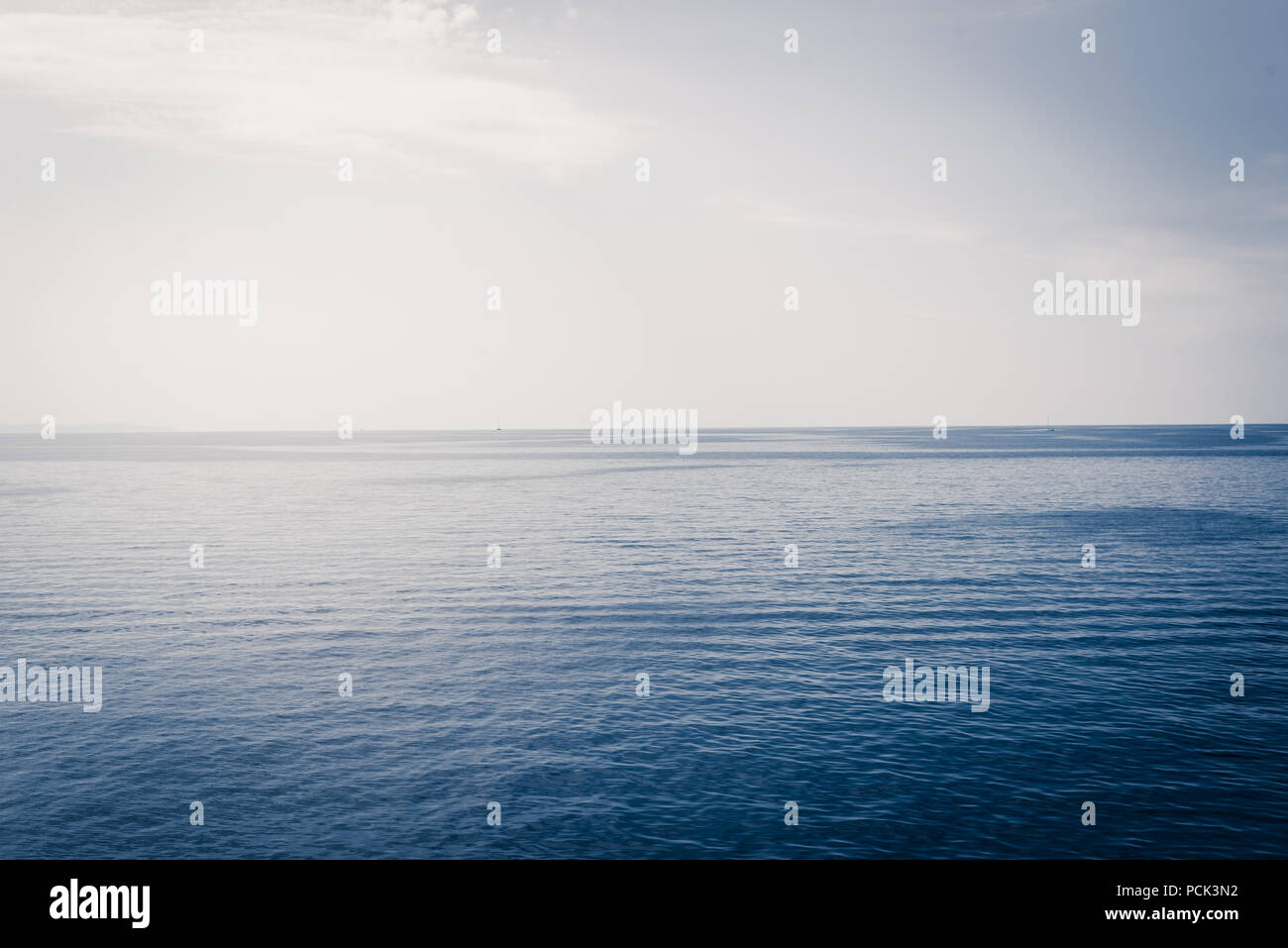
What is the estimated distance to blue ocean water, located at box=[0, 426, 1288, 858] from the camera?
Answer: 24.7 meters

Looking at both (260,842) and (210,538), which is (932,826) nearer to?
(260,842)

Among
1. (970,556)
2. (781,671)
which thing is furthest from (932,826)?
(970,556)

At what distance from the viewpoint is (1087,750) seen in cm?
2998

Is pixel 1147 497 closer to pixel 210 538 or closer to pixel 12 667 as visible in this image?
pixel 210 538

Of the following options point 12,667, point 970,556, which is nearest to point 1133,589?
point 970,556

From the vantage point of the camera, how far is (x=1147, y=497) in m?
120

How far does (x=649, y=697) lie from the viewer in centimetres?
3641

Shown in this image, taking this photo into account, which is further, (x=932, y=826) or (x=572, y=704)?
(x=572, y=704)

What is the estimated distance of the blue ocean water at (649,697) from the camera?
24688 mm

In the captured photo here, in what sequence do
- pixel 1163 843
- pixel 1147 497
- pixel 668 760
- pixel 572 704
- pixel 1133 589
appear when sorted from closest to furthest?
pixel 1163 843, pixel 668 760, pixel 572 704, pixel 1133 589, pixel 1147 497

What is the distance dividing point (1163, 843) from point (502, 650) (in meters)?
30.3
